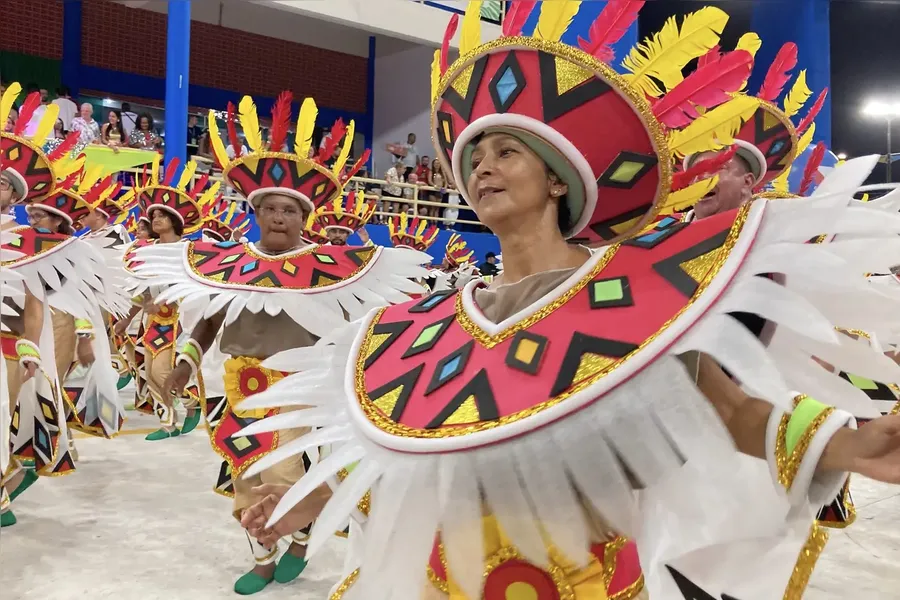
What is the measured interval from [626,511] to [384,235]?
1144 cm

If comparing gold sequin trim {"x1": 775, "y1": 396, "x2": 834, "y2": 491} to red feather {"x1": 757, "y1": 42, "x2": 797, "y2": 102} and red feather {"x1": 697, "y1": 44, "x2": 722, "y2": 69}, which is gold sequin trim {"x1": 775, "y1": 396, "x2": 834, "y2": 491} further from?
red feather {"x1": 757, "y1": 42, "x2": 797, "y2": 102}

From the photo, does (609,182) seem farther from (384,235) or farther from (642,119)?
(384,235)

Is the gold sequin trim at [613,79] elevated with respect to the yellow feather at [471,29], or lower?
lower

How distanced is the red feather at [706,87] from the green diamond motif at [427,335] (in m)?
0.54

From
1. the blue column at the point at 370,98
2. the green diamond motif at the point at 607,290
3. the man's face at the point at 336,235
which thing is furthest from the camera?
the blue column at the point at 370,98

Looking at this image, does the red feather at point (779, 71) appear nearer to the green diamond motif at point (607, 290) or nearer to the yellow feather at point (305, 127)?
the green diamond motif at point (607, 290)

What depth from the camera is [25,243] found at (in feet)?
11.4

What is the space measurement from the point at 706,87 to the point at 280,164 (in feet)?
7.31

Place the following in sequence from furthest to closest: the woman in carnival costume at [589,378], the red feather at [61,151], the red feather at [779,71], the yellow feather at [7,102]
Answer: the red feather at [61,151] → the yellow feather at [7,102] → the red feather at [779,71] → the woman in carnival costume at [589,378]

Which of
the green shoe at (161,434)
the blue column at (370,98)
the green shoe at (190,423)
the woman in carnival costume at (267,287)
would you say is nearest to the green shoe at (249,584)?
the woman in carnival costume at (267,287)

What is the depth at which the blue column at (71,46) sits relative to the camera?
14.2 meters

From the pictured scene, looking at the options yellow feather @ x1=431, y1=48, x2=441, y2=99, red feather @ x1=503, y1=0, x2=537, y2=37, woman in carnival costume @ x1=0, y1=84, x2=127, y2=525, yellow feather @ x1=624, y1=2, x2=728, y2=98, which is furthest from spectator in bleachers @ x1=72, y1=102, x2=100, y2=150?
yellow feather @ x1=624, y1=2, x2=728, y2=98

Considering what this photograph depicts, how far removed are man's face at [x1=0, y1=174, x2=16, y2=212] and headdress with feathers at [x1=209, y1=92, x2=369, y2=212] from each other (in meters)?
0.86

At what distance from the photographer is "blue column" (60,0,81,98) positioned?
1416 centimetres
